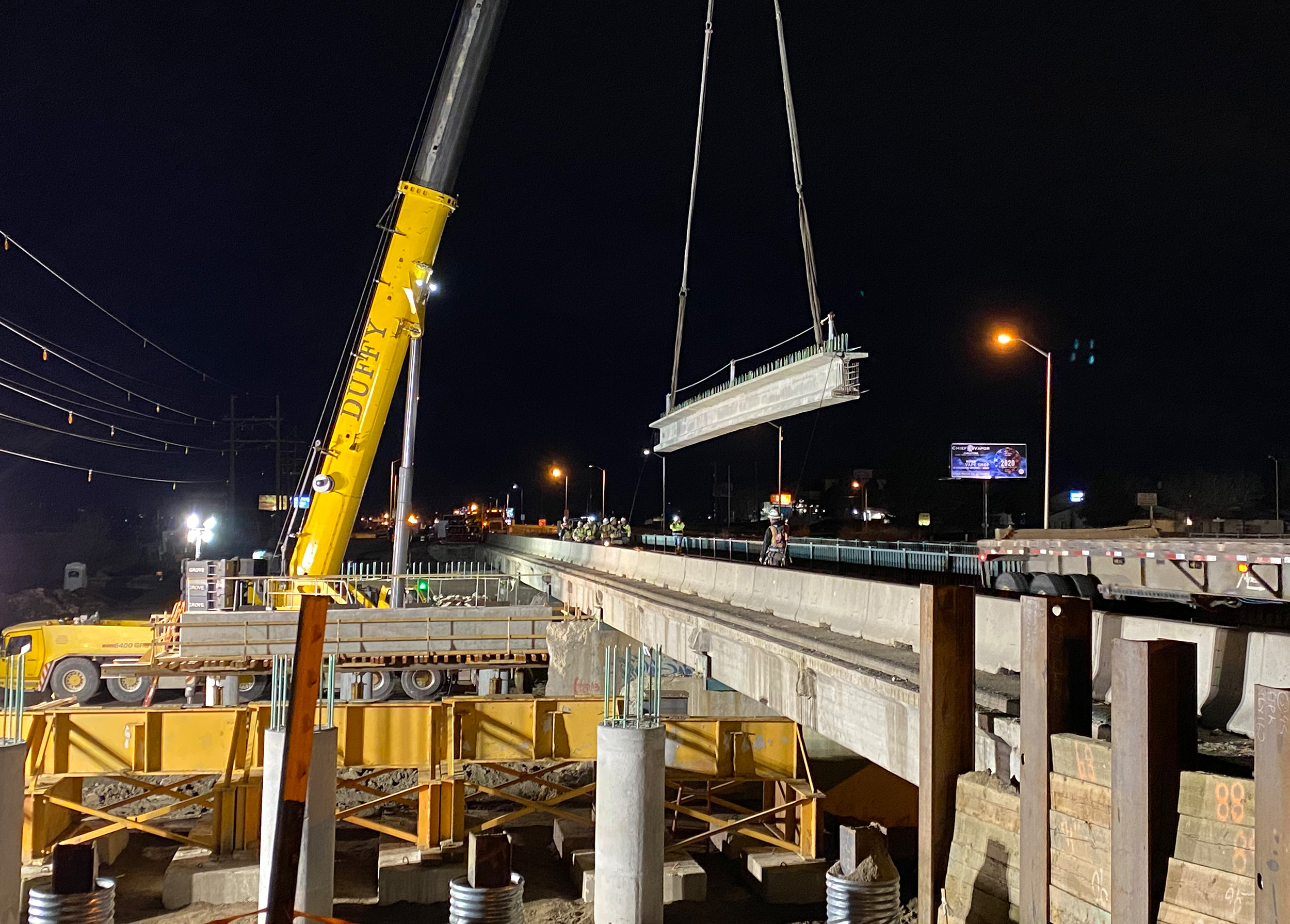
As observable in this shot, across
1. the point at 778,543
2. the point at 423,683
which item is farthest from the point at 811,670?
the point at 423,683

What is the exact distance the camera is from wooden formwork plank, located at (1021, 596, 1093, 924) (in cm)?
691

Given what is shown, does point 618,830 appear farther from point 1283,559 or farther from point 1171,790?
point 1283,559

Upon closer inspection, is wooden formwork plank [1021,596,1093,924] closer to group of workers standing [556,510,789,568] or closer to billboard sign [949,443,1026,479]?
group of workers standing [556,510,789,568]

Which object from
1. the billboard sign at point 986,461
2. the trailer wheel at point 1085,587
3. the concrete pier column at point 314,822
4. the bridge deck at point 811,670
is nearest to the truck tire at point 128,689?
the bridge deck at point 811,670

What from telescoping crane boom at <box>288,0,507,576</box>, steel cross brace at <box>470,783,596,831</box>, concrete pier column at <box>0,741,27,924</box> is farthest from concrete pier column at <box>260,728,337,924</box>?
telescoping crane boom at <box>288,0,507,576</box>

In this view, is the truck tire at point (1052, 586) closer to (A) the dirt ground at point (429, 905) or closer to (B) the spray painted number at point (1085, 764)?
(A) the dirt ground at point (429, 905)

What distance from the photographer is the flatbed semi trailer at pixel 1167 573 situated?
14.8 m

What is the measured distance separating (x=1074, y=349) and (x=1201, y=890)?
91.3 feet

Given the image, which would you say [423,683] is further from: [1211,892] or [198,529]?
[1211,892]

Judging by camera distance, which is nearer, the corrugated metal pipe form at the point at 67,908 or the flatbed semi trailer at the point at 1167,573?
the corrugated metal pipe form at the point at 67,908

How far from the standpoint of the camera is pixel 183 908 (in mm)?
14492

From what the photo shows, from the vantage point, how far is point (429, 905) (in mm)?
14969

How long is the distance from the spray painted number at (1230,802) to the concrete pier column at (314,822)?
874 cm

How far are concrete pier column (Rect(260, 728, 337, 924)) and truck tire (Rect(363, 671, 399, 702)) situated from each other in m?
11.6
